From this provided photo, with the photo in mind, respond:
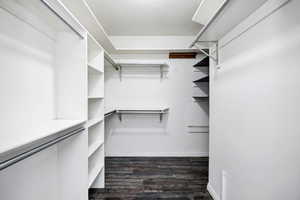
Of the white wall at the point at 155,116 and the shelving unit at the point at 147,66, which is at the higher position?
the shelving unit at the point at 147,66

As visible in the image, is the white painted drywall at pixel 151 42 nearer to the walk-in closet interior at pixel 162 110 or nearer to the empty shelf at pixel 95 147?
the walk-in closet interior at pixel 162 110

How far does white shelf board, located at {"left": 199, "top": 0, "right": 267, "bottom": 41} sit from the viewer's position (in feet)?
3.62

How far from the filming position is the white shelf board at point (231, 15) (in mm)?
1104

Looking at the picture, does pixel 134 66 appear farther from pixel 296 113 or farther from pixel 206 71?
pixel 296 113

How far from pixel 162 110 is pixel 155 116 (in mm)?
398

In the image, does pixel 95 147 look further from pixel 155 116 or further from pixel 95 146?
pixel 155 116

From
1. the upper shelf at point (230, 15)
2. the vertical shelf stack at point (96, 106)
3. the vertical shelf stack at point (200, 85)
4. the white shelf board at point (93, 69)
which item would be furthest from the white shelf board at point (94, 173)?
the vertical shelf stack at point (200, 85)

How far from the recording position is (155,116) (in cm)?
336

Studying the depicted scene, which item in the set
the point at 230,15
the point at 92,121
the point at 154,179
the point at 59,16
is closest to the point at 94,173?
the point at 92,121

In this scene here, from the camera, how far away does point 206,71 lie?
3.36 metres

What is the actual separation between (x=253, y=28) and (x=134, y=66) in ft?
7.56

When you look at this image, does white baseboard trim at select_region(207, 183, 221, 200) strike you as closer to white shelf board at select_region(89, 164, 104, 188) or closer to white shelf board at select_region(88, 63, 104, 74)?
white shelf board at select_region(89, 164, 104, 188)

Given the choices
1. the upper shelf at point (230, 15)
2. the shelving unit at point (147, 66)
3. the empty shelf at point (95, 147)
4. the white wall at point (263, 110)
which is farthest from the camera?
the shelving unit at point (147, 66)

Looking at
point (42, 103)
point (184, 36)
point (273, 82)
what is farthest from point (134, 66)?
point (273, 82)
